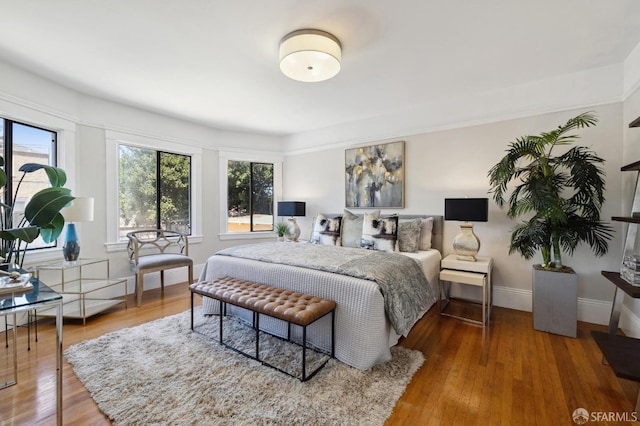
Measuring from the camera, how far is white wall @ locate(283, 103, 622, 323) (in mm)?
2768

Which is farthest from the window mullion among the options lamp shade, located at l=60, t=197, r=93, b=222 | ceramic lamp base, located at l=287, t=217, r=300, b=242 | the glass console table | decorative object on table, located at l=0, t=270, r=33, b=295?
the glass console table

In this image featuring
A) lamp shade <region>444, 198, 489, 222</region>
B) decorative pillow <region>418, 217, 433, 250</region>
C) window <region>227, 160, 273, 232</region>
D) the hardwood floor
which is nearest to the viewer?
the hardwood floor

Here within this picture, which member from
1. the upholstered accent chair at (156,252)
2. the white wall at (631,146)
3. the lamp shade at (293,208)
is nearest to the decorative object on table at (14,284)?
the upholstered accent chair at (156,252)

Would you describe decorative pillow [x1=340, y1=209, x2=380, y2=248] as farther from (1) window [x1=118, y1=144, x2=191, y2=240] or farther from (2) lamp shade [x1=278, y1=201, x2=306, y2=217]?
(1) window [x1=118, y1=144, x2=191, y2=240]

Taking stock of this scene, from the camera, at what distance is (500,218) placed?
3291 mm

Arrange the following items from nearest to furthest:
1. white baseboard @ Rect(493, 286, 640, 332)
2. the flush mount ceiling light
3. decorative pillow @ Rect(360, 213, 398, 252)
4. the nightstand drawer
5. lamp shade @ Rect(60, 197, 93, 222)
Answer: the flush mount ceiling light
white baseboard @ Rect(493, 286, 640, 332)
the nightstand drawer
lamp shade @ Rect(60, 197, 93, 222)
decorative pillow @ Rect(360, 213, 398, 252)

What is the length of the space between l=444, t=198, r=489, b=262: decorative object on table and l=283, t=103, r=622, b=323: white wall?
0.51 m

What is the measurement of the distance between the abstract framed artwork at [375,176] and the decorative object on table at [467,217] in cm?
100

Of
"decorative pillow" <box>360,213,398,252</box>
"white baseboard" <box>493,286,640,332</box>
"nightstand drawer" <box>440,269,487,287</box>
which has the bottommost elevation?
"white baseboard" <box>493,286,640,332</box>

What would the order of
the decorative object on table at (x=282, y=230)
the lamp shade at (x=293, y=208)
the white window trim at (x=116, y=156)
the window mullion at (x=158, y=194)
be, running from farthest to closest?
the decorative object on table at (x=282, y=230) → the lamp shade at (x=293, y=208) → the window mullion at (x=158, y=194) → the white window trim at (x=116, y=156)

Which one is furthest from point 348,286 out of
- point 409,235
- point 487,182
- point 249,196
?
point 249,196

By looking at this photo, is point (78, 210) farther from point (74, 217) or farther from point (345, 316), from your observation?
point (345, 316)

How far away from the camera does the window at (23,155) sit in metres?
2.85

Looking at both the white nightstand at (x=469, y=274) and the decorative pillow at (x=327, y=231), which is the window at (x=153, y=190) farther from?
the white nightstand at (x=469, y=274)
